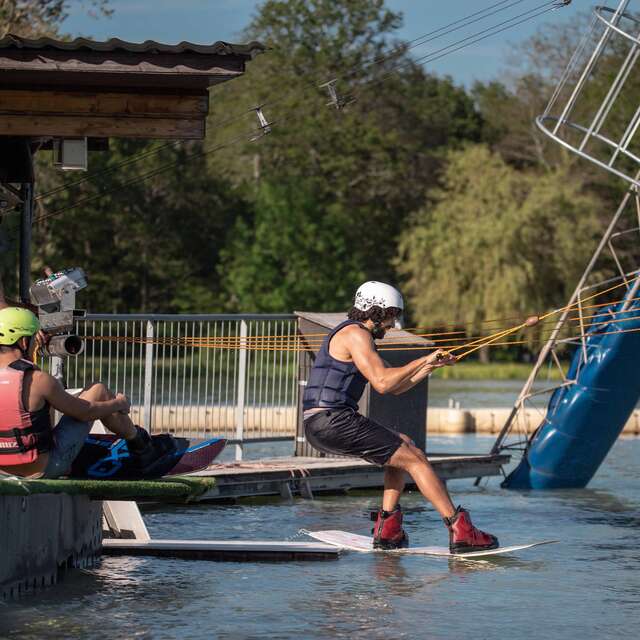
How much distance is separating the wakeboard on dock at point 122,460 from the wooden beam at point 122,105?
3149 millimetres

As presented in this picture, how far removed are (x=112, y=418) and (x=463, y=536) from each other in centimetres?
283

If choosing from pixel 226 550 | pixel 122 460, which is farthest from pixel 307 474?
pixel 122 460

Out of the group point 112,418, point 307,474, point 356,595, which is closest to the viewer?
point 356,595

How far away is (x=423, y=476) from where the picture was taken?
1080 centimetres

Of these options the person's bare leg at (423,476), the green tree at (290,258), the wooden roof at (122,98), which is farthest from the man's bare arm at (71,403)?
the green tree at (290,258)

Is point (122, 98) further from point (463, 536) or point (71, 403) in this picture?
point (463, 536)

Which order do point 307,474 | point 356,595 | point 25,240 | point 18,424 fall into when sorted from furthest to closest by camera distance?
point 307,474 < point 25,240 < point 356,595 < point 18,424

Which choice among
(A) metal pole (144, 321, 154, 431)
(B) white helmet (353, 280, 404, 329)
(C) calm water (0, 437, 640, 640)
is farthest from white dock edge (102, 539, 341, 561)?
(A) metal pole (144, 321, 154, 431)

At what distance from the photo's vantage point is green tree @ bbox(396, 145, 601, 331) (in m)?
59.2

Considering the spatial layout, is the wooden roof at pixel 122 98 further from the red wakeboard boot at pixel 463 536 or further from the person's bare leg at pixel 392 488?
the red wakeboard boot at pixel 463 536

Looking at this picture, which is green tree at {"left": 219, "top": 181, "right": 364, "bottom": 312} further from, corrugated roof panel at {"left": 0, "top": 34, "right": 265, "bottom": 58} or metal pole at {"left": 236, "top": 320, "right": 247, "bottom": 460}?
corrugated roof panel at {"left": 0, "top": 34, "right": 265, "bottom": 58}

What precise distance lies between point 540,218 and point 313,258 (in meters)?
17.0

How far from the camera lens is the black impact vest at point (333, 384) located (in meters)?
10.8

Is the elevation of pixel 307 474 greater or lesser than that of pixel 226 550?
greater
